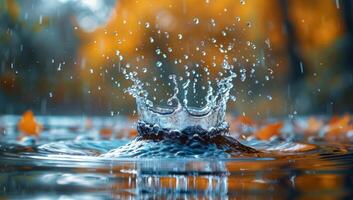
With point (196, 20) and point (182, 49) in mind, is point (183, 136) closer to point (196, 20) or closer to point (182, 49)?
point (196, 20)

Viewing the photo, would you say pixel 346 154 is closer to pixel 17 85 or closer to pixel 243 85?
pixel 243 85

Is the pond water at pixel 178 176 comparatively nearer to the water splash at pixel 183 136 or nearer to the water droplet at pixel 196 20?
the water splash at pixel 183 136

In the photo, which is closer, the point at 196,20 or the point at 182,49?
the point at 196,20

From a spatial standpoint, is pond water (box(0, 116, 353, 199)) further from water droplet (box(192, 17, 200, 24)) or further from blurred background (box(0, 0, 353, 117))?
water droplet (box(192, 17, 200, 24))

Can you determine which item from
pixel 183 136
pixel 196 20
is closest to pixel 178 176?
pixel 183 136

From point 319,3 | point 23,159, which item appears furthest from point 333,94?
point 23,159
